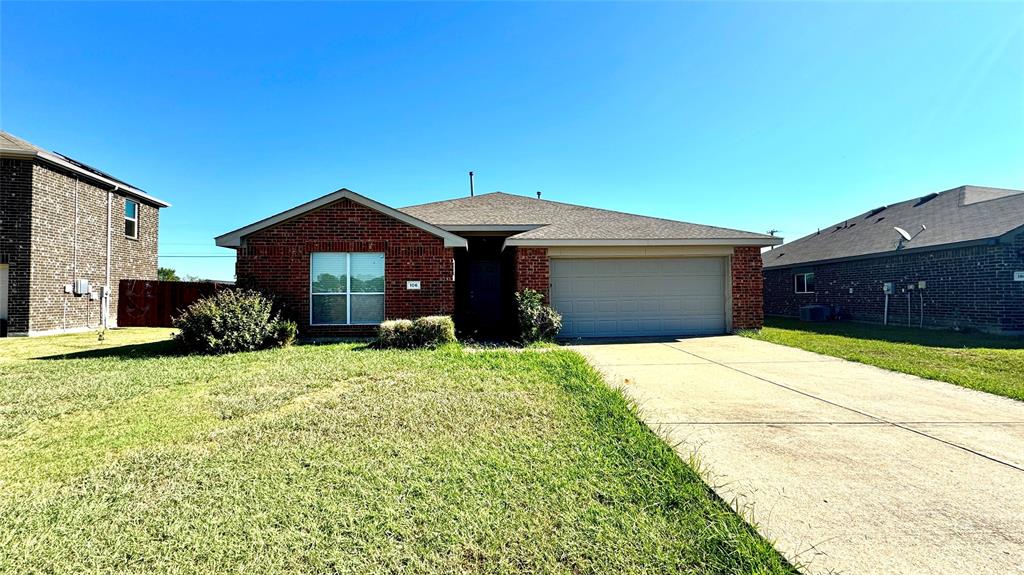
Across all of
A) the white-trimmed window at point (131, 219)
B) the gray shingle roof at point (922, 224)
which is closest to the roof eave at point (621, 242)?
the gray shingle roof at point (922, 224)

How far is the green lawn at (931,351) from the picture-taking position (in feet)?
19.9

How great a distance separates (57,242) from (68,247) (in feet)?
1.26

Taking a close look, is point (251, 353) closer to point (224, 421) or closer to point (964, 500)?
point (224, 421)

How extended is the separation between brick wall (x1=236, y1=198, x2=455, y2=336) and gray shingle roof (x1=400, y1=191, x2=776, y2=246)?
5.08 ft

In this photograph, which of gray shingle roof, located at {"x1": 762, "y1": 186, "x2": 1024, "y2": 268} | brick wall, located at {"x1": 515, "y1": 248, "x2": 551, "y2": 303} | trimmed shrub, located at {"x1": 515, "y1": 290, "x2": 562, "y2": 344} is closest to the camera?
trimmed shrub, located at {"x1": 515, "y1": 290, "x2": 562, "y2": 344}

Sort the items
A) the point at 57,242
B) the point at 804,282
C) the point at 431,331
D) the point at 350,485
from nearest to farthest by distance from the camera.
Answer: the point at 350,485
the point at 431,331
the point at 57,242
the point at 804,282

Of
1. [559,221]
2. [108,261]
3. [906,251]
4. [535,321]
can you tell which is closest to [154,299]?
[108,261]

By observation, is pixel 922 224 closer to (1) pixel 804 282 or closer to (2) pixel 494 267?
(1) pixel 804 282

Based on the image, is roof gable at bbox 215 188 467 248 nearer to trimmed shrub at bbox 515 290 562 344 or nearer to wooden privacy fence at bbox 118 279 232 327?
trimmed shrub at bbox 515 290 562 344

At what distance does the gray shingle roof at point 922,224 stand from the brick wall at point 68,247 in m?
26.4

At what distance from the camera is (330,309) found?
9734 mm

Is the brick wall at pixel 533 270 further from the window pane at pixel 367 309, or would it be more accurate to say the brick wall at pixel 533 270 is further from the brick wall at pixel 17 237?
the brick wall at pixel 17 237

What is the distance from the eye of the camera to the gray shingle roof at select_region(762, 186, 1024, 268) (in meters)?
12.1

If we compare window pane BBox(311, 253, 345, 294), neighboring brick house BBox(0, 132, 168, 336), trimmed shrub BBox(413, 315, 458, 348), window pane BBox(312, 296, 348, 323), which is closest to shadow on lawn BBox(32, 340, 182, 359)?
window pane BBox(312, 296, 348, 323)
